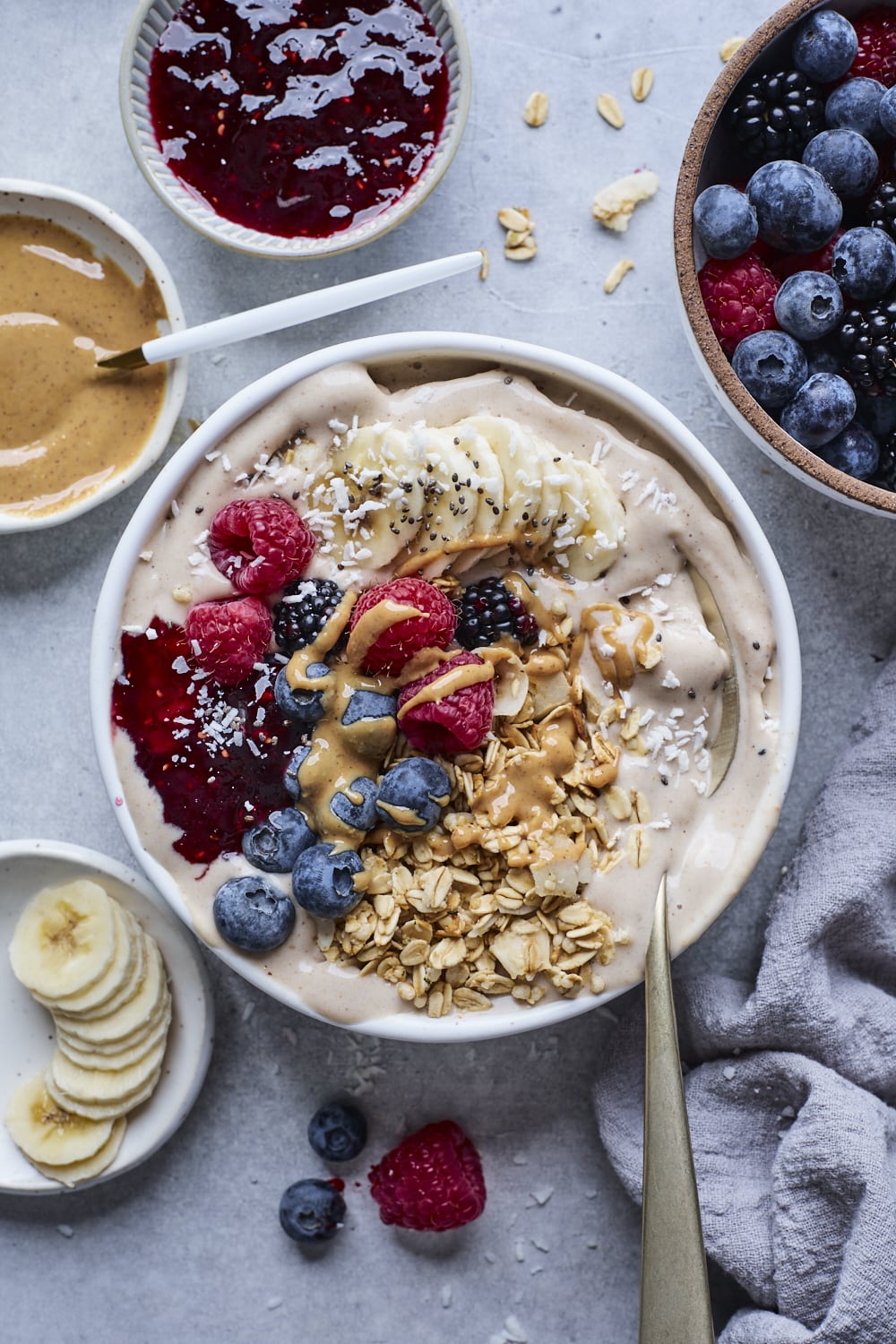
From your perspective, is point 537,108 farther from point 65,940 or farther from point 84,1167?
point 84,1167

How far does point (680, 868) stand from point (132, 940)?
3.51 feet

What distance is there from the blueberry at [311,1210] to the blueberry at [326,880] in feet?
2.43

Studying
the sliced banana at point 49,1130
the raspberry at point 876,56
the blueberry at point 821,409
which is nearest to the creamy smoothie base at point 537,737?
the blueberry at point 821,409

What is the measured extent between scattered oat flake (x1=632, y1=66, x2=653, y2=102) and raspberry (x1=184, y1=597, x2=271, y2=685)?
1357 mm

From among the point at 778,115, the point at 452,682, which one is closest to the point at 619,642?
the point at 452,682

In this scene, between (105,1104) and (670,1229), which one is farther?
(105,1104)

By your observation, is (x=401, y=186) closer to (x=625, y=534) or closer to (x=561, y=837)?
(x=625, y=534)

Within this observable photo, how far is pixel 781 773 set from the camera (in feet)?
6.76

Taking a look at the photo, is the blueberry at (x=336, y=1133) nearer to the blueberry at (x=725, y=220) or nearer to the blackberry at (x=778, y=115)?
the blueberry at (x=725, y=220)

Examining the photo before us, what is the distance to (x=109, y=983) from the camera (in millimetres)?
2143

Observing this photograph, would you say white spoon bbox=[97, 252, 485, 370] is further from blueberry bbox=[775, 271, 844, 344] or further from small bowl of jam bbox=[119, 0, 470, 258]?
blueberry bbox=[775, 271, 844, 344]

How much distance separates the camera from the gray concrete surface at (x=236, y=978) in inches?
92.7

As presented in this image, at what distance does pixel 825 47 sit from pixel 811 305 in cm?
47

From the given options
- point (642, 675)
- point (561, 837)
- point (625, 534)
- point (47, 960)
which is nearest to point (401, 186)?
point (625, 534)
